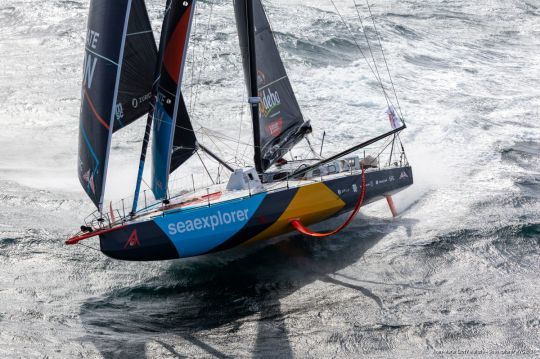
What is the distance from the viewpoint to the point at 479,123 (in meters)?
19.8

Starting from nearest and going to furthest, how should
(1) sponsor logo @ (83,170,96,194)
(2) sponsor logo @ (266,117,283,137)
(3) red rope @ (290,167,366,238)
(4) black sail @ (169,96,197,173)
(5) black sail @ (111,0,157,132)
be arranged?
(1) sponsor logo @ (83,170,96,194) → (5) black sail @ (111,0,157,132) → (3) red rope @ (290,167,366,238) → (4) black sail @ (169,96,197,173) → (2) sponsor logo @ (266,117,283,137)

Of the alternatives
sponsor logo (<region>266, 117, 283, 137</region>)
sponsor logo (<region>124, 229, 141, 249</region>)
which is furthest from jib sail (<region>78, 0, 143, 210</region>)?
sponsor logo (<region>266, 117, 283, 137</region>)

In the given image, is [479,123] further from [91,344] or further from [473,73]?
[91,344]

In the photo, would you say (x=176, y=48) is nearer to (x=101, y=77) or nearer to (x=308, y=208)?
(x=101, y=77)

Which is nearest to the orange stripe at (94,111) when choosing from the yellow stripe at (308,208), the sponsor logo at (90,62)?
the sponsor logo at (90,62)

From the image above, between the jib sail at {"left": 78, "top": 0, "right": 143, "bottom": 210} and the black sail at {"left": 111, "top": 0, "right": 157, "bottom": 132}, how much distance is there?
903mm

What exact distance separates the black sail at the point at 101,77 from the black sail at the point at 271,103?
3.28 metres

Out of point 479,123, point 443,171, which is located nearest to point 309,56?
point 479,123

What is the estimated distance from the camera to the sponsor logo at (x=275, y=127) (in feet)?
48.0

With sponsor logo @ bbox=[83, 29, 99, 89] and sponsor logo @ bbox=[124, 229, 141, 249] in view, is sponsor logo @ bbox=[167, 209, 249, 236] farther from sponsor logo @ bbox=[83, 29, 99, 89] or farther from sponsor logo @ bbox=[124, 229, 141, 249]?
sponsor logo @ bbox=[83, 29, 99, 89]

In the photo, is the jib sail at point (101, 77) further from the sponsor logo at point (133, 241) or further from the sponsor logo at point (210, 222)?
the sponsor logo at point (210, 222)

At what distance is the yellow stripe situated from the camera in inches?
497

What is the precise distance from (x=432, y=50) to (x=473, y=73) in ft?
7.79

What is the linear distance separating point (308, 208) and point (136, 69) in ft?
12.0
